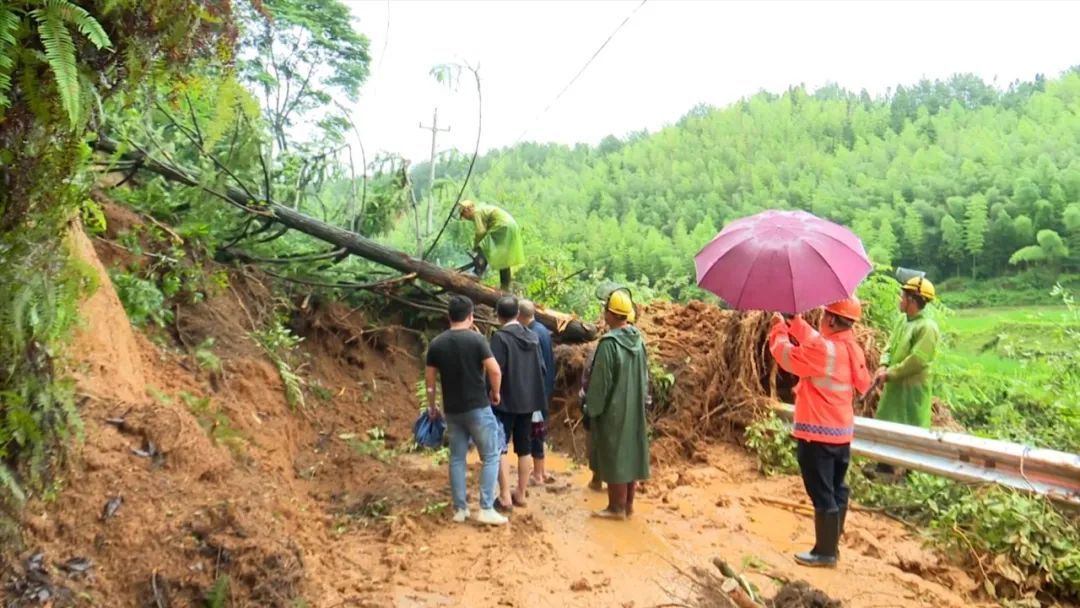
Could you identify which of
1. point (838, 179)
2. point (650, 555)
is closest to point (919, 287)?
point (650, 555)

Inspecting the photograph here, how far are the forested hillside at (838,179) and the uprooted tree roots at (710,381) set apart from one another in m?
4.02

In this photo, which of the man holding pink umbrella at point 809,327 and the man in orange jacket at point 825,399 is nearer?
the man holding pink umbrella at point 809,327

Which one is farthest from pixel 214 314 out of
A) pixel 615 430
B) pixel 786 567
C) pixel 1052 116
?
pixel 1052 116

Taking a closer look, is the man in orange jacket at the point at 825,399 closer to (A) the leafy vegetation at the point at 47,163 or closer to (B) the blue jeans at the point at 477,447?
(B) the blue jeans at the point at 477,447

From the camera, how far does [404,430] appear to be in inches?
377

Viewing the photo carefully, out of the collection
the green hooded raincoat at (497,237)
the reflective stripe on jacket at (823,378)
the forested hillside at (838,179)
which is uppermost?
the forested hillside at (838,179)

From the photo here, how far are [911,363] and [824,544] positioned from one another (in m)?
2.28

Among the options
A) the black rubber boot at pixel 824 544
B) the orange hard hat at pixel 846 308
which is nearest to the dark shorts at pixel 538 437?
the black rubber boot at pixel 824 544

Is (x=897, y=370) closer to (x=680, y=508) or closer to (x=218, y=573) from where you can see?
(x=680, y=508)

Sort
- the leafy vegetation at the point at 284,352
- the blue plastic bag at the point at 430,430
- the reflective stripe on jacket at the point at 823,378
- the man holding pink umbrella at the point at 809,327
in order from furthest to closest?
the leafy vegetation at the point at 284,352
the blue plastic bag at the point at 430,430
the reflective stripe on jacket at the point at 823,378
the man holding pink umbrella at the point at 809,327

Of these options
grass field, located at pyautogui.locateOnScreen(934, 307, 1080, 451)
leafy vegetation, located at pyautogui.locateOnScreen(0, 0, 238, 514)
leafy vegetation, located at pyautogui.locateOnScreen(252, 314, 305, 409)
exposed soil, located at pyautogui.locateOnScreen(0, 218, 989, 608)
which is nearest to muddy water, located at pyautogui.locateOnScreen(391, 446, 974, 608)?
exposed soil, located at pyautogui.locateOnScreen(0, 218, 989, 608)

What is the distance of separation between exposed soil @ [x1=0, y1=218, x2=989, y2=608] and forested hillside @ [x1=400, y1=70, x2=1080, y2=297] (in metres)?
4.95

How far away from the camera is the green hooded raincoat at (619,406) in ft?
21.8

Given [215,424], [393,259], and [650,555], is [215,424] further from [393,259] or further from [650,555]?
[393,259]
